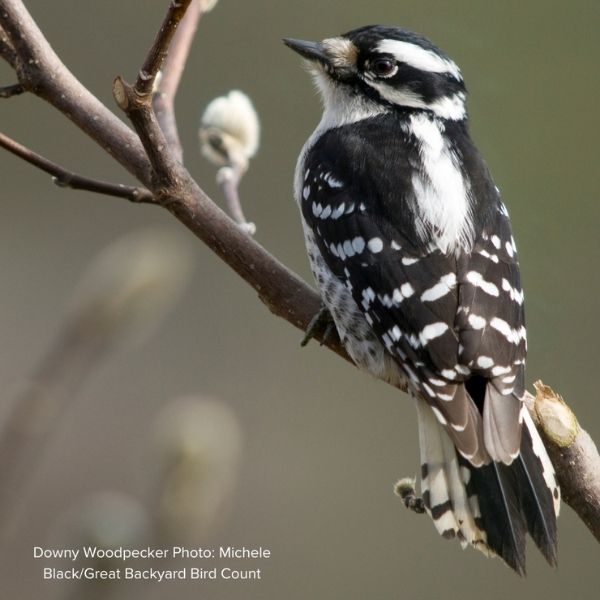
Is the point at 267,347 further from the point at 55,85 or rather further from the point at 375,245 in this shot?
the point at 55,85

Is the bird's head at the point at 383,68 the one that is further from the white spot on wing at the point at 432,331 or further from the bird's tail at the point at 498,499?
the bird's tail at the point at 498,499

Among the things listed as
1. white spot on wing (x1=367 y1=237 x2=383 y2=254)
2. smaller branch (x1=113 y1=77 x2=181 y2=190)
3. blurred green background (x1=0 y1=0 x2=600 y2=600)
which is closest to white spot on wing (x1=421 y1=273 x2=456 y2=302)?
white spot on wing (x1=367 y1=237 x2=383 y2=254)

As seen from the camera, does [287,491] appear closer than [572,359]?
Yes

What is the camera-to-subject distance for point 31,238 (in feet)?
17.8

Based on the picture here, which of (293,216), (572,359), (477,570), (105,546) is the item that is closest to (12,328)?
(293,216)

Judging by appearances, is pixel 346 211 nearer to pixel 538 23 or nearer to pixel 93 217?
pixel 93 217

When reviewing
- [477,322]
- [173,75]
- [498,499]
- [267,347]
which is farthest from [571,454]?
[267,347]

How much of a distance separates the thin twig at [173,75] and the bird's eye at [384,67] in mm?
617

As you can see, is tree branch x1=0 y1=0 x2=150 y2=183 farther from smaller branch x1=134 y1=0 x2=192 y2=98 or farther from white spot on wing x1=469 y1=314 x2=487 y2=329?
white spot on wing x1=469 y1=314 x2=487 y2=329

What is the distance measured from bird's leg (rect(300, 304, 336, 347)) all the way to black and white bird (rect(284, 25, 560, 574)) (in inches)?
1.3

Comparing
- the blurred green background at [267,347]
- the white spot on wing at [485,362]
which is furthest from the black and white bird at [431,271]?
the blurred green background at [267,347]

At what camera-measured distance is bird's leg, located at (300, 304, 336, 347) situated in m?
2.68

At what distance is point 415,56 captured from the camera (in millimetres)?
3057

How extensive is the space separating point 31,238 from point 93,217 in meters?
0.33
